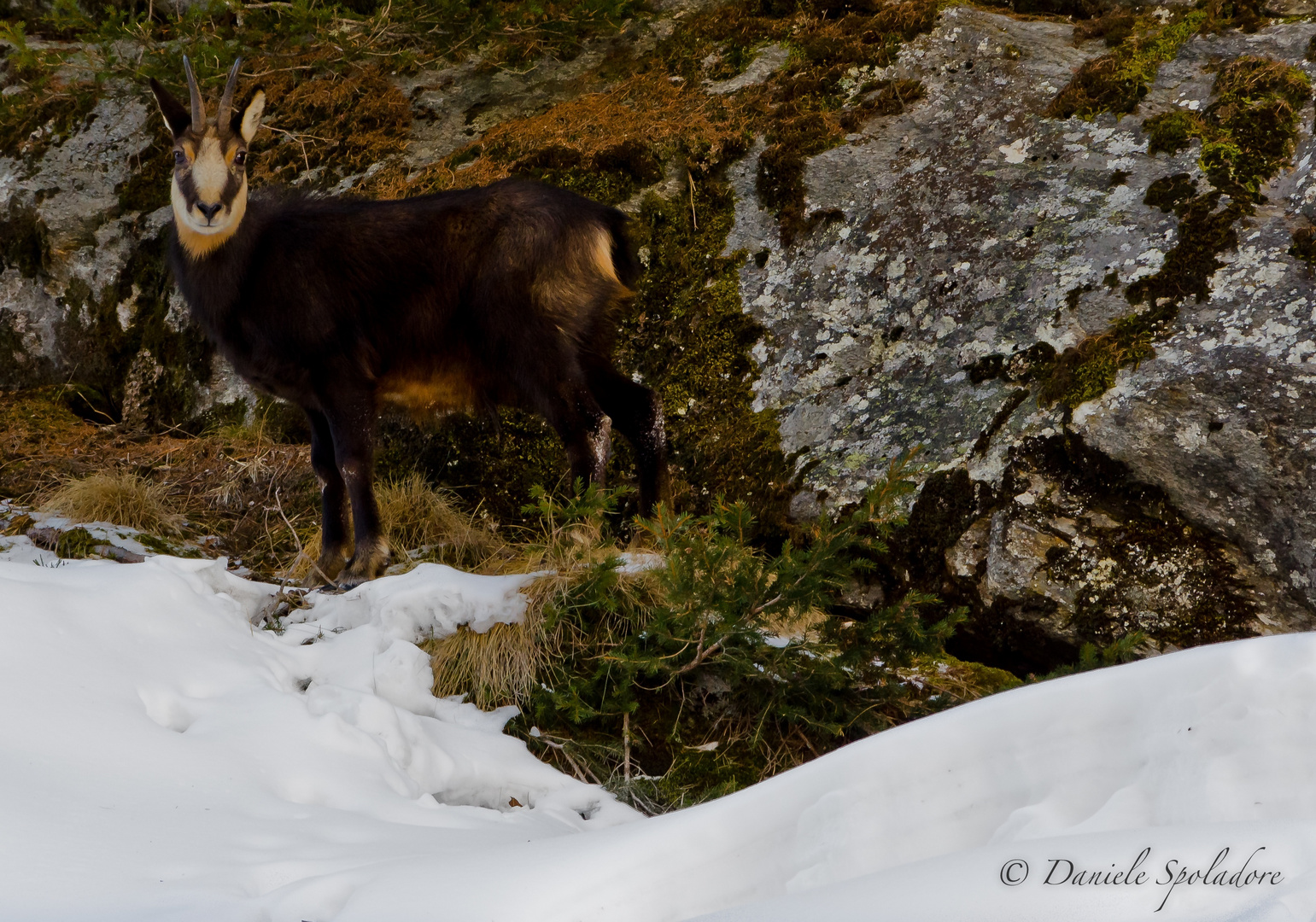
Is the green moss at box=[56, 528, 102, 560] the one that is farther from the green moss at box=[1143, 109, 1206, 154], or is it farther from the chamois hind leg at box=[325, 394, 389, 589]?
the green moss at box=[1143, 109, 1206, 154]

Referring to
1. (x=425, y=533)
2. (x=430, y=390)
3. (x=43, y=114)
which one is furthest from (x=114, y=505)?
(x=43, y=114)

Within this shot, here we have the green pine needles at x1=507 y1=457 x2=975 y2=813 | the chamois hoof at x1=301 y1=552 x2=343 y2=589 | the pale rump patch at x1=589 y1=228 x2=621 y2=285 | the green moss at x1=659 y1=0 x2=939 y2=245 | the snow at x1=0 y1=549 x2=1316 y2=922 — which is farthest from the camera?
the green moss at x1=659 y1=0 x2=939 y2=245

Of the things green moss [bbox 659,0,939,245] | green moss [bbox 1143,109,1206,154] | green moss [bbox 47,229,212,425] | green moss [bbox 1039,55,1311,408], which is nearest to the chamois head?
green moss [bbox 47,229,212,425]

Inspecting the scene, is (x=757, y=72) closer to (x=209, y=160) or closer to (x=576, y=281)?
(x=576, y=281)

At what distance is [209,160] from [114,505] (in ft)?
6.02

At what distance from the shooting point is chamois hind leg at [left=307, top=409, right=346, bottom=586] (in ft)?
15.1

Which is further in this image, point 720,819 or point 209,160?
point 209,160

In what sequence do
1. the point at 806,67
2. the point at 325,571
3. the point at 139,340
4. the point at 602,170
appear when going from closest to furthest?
1. the point at 325,571
2. the point at 602,170
3. the point at 806,67
4. the point at 139,340

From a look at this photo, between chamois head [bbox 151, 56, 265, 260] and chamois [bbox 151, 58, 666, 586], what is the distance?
1 centimetres

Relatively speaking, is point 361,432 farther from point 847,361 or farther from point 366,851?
point 366,851

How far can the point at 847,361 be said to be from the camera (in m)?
4.66

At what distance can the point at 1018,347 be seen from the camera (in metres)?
4.25

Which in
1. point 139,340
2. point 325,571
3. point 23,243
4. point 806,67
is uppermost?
point 806,67

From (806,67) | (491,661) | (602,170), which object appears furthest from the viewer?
(806,67)
